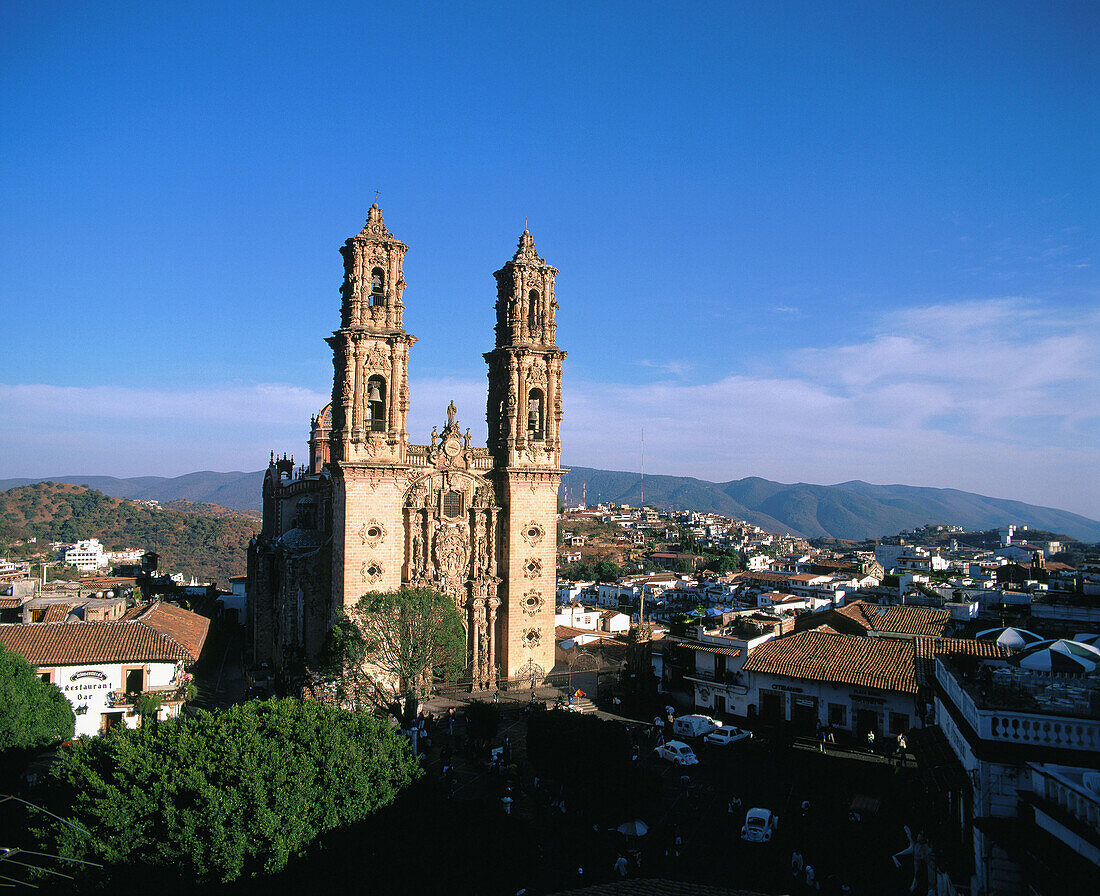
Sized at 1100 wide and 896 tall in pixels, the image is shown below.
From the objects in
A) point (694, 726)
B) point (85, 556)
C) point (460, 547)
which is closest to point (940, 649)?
point (694, 726)

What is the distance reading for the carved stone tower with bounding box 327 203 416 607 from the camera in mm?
34844

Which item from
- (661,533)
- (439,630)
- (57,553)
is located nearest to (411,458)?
(439,630)

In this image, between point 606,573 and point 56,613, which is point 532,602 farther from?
point 606,573

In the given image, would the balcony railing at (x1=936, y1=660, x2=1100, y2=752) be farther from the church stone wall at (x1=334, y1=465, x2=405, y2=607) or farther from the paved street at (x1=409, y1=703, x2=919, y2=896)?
the church stone wall at (x1=334, y1=465, x2=405, y2=607)

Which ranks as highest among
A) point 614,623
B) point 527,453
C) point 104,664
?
point 527,453

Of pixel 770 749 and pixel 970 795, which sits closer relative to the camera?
pixel 970 795

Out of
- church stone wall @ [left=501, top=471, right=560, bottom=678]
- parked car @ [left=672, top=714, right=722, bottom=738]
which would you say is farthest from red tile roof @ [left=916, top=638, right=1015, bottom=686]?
church stone wall @ [left=501, top=471, right=560, bottom=678]

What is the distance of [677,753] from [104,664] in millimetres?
23023

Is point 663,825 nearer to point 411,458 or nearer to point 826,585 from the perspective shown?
point 411,458

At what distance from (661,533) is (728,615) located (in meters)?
120

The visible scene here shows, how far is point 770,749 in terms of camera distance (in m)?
29.1

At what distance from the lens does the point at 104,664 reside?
31406 millimetres

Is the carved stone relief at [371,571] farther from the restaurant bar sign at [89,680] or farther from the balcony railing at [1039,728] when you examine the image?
the balcony railing at [1039,728]

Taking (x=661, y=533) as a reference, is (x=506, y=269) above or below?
above
